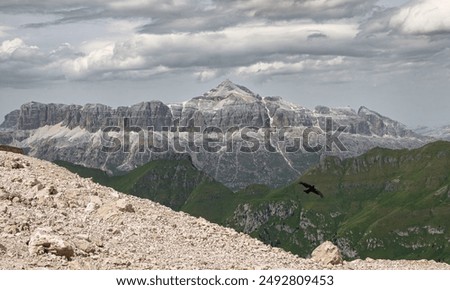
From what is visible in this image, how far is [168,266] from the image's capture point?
28.0 m

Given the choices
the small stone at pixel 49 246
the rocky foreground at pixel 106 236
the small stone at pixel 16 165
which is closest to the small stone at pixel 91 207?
the rocky foreground at pixel 106 236

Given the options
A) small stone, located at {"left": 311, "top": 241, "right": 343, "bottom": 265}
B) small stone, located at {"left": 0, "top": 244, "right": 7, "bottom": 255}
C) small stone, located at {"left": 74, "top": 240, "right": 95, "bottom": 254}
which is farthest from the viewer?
small stone, located at {"left": 311, "top": 241, "right": 343, "bottom": 265}

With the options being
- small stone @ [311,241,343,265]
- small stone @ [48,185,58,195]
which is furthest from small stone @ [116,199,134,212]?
small stone @ [311,241,343,265]

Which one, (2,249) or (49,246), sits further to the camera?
→ (49,246)

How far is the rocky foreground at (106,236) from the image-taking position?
28.2m

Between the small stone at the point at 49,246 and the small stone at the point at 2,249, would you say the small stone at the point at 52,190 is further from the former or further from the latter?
the small stone at the point at 2,249

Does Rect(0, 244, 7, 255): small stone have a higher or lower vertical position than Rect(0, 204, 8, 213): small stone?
lower

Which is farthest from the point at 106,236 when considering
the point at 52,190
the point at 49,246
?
the point at 52,190

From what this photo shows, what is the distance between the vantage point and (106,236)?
33.4 m

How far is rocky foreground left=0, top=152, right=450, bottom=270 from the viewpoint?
92.4 ft

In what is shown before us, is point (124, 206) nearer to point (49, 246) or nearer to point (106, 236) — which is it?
point (106, 236)

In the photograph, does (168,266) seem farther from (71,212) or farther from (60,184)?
(60,184)

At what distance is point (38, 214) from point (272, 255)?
12.7 meters

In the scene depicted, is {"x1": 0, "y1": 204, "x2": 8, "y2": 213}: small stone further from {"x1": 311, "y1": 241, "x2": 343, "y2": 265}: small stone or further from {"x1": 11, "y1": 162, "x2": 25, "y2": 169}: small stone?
{"x1": 311, "y1": 241, "x2": 343, "y2": 265}: small stone
